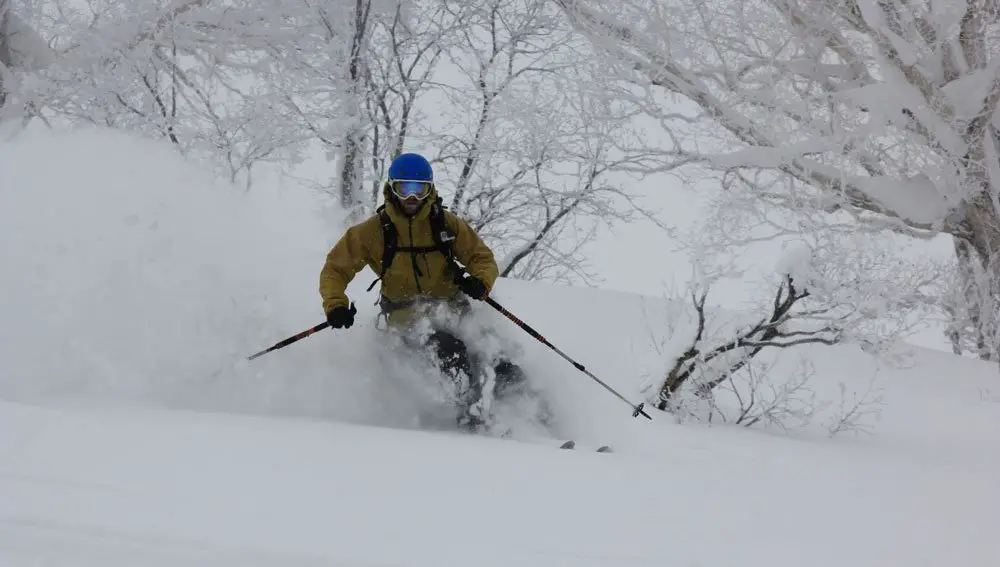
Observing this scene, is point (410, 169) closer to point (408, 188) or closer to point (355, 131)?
point (408, 188)

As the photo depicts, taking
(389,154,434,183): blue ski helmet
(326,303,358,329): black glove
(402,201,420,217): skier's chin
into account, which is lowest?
(326,303,358,329): black glove

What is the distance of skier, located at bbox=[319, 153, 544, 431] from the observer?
4.54 m

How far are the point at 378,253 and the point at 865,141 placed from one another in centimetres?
724

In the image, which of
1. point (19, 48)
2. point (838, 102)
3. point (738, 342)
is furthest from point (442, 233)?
point (19, 48)

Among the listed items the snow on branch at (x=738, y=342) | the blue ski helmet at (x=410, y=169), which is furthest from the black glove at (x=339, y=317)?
the snow on branch at (x=738, y=342)

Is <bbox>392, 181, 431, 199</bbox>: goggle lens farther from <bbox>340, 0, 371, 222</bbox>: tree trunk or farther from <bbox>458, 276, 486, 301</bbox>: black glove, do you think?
<bbox>340, 0, 371, 222</bbox>: tree trunk

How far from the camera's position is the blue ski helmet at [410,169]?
4500mm

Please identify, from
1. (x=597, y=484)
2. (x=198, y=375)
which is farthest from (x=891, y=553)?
(x=198, y=375)

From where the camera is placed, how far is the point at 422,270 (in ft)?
15.7

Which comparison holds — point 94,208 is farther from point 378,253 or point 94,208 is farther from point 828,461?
point 828,461

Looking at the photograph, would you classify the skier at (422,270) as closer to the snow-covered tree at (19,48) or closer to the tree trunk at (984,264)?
the tree trunk at (984,264)

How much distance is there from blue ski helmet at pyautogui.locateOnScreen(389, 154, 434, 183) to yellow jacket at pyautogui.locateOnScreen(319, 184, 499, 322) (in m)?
0.13

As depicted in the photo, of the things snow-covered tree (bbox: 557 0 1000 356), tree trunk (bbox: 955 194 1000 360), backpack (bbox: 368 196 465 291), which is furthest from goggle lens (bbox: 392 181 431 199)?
tree trunk (bbox: 955 194 1000 360)

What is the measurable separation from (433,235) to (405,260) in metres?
0.24
